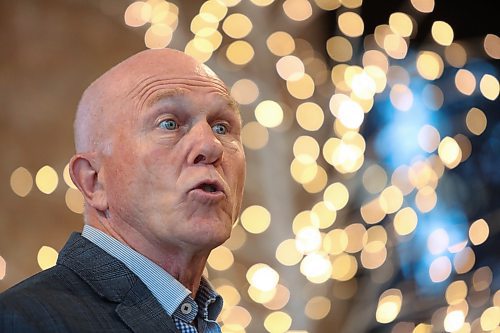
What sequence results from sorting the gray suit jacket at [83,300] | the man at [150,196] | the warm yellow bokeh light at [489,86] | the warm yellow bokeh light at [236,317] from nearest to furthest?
1. the gray suit jacket at [83,300]
2. the man at [150,196]
3. the warm yellow bokeh light at [236,317]
4. the warm yellow bokeh light at [489,86]

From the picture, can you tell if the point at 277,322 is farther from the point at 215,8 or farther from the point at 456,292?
the point at 215,8

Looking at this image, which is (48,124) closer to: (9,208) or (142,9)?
(9,208)

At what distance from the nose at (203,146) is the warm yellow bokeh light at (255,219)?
2.04 metres

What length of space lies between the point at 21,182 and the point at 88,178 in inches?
69.8

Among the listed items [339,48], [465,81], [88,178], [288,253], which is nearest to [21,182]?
[288,253]

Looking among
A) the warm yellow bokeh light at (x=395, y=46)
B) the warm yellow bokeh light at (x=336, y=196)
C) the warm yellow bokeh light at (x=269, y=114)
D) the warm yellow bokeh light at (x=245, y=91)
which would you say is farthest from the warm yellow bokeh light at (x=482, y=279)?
the warm yellow bokeh light at (x=245, y=91)

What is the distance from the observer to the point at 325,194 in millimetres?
3275

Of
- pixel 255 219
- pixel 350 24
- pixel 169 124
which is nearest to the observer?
pixel 169 124

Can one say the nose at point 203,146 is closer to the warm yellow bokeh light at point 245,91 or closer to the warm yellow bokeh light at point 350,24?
the warm yellow bokeh light at point 245,91

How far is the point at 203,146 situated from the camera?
114 centimetres

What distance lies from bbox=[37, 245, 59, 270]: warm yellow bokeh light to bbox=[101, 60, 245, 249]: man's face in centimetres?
174

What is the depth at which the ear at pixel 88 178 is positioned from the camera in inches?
46.4

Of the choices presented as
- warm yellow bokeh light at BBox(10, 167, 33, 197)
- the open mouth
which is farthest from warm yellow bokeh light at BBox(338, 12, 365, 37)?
the open mouth

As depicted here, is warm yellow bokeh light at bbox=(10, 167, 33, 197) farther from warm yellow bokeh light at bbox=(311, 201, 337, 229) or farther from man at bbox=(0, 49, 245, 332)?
man at bbox=(0, 49, 245, 332)
